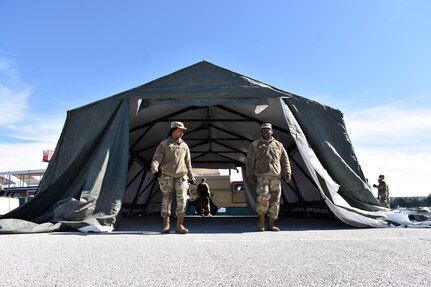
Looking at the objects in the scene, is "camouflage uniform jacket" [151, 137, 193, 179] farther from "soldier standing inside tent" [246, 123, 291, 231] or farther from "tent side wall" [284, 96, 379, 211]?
"tent side wall" [284, 96, 379, 211]

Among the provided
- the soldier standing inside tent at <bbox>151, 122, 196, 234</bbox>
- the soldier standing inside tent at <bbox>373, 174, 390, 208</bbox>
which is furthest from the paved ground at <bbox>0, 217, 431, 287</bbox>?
the soldier standing inside tent at <bbox>373, 174, 390, 208</bbox>

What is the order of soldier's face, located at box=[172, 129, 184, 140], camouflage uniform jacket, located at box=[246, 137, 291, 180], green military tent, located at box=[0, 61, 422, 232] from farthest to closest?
green military tent, located at box=[0, 61, 422, 232] < camouflage uniform jacket, located at box=[246, 137, 291, 180] < soldier's face, located at box=[172, 129, 184, 140]

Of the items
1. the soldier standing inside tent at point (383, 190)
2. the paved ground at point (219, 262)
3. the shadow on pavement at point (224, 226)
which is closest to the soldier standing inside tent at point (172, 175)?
the shadow on pavement at point (224, 226)

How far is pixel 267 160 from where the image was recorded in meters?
6.76

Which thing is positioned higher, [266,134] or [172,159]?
[266,134]

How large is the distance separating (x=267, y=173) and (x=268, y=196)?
0.38 metres

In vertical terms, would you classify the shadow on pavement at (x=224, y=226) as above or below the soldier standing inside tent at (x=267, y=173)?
below

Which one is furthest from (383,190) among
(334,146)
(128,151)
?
(128,151)

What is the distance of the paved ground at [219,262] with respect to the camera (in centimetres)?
280

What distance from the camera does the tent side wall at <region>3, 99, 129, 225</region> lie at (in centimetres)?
677

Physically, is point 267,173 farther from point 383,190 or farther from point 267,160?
point 383,190

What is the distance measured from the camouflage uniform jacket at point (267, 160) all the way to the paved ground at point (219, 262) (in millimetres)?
1917

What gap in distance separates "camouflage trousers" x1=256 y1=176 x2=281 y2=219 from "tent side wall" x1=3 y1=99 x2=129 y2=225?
94.3 inches

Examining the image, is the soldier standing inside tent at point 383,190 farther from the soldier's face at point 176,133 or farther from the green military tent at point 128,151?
the soldier's face at point 176,133
